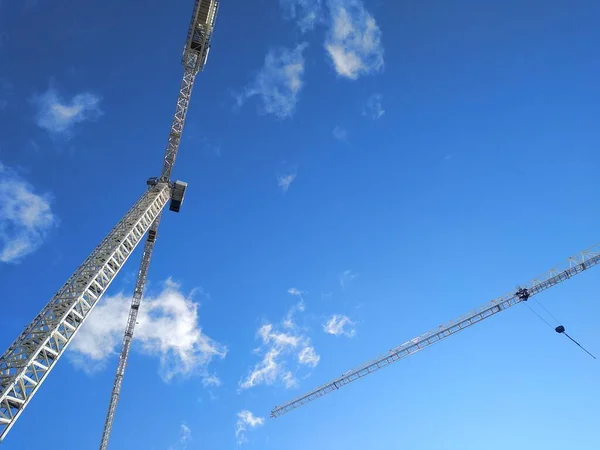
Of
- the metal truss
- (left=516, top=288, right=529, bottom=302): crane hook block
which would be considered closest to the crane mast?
the metal truss

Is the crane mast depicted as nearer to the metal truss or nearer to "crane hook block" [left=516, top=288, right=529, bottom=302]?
the metal truss

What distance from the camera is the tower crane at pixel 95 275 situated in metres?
26.6

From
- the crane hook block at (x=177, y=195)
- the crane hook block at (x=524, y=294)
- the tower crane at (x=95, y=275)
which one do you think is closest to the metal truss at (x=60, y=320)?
the tower crane at (x=95, y=275)

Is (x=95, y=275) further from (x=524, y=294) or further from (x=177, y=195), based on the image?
(x=524, y=294)

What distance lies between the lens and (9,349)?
2778cm

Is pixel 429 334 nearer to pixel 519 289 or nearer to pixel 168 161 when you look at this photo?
pixel 519 289

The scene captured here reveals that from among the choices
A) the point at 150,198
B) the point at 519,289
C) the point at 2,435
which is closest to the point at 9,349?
the point at 2,435

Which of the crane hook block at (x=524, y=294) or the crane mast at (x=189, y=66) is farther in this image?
the crane hook block at (x=524, y=294)

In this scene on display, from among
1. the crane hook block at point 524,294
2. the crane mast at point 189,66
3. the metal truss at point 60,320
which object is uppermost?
the crane mast at point 189,66

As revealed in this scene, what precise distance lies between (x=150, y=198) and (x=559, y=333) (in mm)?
60706

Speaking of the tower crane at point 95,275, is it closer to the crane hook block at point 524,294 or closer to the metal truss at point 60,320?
the metal truss at point 60,320

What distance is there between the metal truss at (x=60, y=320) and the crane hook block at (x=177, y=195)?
15.0 m

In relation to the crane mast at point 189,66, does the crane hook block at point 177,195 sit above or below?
below

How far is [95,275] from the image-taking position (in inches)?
1315
